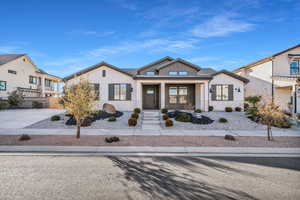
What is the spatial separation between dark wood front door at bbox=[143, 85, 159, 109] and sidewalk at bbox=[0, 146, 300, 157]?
12.2 metres

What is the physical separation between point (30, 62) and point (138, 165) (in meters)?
35.0

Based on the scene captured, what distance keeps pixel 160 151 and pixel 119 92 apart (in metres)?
12.0

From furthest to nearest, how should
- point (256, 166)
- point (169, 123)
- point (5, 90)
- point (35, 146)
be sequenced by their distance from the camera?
point (5, 90), point (169, 123), point (35, 146), point (256, 166)

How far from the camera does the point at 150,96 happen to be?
1847 cm

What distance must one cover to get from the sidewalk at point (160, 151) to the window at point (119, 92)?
10.8 meters

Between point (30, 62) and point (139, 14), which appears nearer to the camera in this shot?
point (139, 14)

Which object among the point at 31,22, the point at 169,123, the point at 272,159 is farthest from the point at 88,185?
the point at 31,22

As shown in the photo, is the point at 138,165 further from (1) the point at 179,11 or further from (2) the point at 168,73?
(1) the point at 179,11

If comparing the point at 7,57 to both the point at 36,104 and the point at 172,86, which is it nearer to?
the point at 36,104

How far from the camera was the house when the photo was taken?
1606cm

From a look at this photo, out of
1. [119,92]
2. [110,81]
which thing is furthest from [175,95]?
[110,81]

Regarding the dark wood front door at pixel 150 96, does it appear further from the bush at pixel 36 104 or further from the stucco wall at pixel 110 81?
the bush at pixel 36 104

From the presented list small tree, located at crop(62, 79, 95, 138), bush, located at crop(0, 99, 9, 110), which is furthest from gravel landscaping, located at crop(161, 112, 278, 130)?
bush, located at crop(0, 99, 9, 110)

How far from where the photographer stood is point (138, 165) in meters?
4.62
